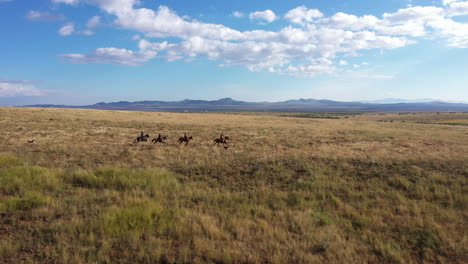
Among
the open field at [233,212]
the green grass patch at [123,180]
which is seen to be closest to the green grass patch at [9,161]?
the open field at [233,212]

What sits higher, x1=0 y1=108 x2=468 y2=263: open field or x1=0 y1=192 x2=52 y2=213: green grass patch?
x1=0 y1=192 x2=52 y2=213: green grass patch

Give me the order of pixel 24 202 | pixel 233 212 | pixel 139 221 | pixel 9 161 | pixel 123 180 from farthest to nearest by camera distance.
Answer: pixel 9 161
pixel 123 180
pixel 233 212
pixel 24 202
pixel 139 221

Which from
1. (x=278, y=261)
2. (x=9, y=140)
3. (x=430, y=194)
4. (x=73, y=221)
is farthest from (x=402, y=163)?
(x=9, y=140)

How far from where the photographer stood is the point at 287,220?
6312 mm

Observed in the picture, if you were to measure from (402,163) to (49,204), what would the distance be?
46.9 ft

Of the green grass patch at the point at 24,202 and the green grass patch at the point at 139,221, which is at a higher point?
the green grass patch at the point at 24,202

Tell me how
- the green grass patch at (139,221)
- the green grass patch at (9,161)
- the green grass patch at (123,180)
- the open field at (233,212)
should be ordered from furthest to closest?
the green grass patch at (9,161)
the green grass patch at (123,180)
the green grass patch at (139,221)
the open field at (233,212)

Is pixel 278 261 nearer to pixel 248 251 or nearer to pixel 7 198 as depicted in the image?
pixel 248 251

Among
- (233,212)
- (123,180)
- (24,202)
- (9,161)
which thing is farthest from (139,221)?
(9,161)

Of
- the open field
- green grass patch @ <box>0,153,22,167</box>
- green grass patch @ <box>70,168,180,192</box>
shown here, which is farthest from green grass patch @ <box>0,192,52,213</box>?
green grass patch @ <box>0,153,22,167</box>

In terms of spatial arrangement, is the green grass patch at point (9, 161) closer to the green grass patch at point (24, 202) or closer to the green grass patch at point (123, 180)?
the green grass patch at point (123, 180)

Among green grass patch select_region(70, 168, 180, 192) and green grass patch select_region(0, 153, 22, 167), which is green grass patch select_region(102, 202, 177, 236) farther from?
green grass patch select_region(0, 153, 22, 167)

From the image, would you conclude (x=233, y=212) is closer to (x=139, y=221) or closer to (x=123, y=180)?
(x=139, y=221)

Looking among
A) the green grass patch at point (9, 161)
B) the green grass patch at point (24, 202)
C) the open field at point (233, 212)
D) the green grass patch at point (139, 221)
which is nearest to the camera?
the open field at point (233, 212)
